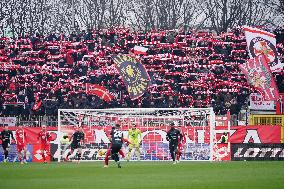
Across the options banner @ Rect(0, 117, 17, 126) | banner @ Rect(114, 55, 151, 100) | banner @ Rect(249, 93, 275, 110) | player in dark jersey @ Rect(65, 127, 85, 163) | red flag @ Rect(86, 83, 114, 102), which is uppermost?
banner @ Rect(114, 55, 151, 100)

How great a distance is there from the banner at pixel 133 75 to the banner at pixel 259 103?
686 cm

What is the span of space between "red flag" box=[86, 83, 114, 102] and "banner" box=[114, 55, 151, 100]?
148cm

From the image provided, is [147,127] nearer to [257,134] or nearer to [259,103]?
[257,134]

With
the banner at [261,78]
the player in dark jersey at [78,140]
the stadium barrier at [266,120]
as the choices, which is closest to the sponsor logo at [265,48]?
the banner at [261,78]

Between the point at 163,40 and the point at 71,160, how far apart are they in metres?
14.5

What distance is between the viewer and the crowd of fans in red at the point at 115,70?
192 feet

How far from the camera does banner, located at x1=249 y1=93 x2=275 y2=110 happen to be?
54438 millimetres

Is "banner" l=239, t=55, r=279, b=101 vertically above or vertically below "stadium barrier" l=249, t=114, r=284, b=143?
above

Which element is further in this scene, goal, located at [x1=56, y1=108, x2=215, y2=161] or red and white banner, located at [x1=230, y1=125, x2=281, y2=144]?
red and white banner, located at [x1=230, y1=125, x2=281, y2=144]

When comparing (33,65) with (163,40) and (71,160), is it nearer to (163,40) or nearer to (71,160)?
(163,40)

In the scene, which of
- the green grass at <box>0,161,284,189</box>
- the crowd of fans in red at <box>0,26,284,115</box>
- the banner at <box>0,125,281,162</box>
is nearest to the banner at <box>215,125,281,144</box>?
the banner at <box>0,125,281,162</box>

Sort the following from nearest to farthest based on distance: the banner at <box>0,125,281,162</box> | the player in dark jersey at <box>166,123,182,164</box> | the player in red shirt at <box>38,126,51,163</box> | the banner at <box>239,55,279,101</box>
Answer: the player in dark jersey at <box>166,123,182,164</box> → the player in red shirt at <box>38,126,51,163</box> → the banner at <box>0,125,281,162</box> → the banner at <box>239,55,279,101</box>

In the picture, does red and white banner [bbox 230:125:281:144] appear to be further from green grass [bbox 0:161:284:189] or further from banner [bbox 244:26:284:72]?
green grass [bbox 0:161:284:189]

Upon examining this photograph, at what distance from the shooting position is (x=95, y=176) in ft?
107
